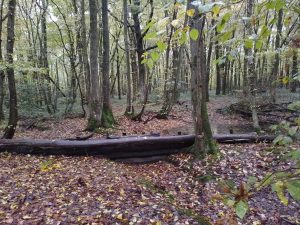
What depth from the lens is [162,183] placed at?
6.60m

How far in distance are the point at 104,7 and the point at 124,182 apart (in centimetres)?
929

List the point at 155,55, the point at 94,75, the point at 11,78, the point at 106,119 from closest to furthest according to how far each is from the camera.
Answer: the point at 155,55, the point at 11,78, the point at 94,75, the point at 106,119

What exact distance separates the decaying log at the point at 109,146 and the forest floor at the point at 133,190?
0.27 meters

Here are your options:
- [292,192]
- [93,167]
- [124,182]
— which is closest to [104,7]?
[93,167]

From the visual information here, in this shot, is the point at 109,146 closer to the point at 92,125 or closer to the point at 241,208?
the point at 92,125

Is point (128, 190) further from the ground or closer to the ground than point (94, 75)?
closer to the ground

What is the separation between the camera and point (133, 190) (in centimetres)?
584

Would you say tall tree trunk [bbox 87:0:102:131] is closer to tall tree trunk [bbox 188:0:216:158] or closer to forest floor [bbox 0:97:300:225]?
forest floor [bbox 0:97:300:225]

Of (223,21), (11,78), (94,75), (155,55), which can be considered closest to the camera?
(223,21)

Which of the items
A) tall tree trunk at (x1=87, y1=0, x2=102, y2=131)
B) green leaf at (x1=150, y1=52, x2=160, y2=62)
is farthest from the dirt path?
green leaf at (x1=150, y1=52, x2=160, y2=62)

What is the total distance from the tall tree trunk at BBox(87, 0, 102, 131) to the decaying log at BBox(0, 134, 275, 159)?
3.84 metres

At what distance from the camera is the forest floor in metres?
4.83

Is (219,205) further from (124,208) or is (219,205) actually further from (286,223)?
(124,208)

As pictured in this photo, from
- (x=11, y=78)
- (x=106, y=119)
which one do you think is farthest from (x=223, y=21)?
(x=106, y=119)
